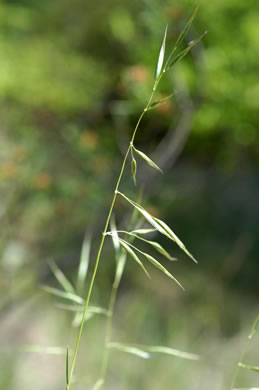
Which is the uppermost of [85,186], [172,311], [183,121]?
[183,121]

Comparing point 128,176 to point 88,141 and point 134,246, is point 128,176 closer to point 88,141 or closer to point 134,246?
point 88,141

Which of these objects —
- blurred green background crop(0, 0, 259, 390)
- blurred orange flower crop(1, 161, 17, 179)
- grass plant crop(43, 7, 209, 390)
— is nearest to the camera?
grass plant crop(43, 7, 209, 390)

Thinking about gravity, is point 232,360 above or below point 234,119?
below

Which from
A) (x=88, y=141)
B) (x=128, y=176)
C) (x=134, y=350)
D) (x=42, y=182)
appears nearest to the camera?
(x=134, y=350)

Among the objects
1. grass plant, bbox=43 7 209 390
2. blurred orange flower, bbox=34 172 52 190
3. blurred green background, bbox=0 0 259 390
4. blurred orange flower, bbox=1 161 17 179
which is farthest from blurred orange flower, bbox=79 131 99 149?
grass plant, bbox=43 7 209 390

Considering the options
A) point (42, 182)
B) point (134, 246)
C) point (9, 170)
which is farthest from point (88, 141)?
point (134, 246)

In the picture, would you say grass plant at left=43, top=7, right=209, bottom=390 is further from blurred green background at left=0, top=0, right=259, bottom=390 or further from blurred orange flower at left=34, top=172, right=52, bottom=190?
blurred orange flower at left=34, top=172, right=52, bottom=190

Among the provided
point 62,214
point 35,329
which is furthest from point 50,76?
point 35,329

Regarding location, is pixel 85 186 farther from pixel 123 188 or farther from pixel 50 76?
pixel 50 76

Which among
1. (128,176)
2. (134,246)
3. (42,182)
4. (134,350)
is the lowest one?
(42,182)
